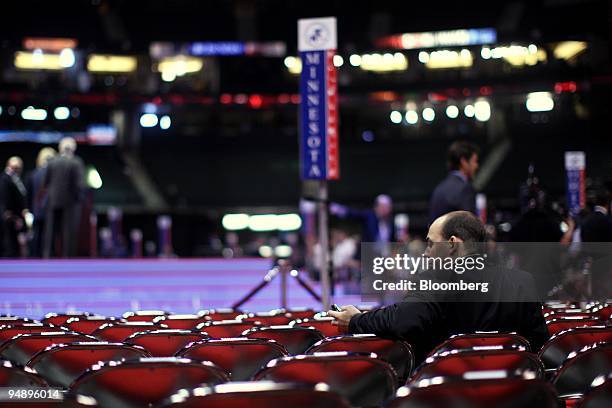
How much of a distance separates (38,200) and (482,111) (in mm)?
17304

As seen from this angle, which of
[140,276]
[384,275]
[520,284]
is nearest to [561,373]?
[520,284]

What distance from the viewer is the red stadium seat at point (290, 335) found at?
4496 mm

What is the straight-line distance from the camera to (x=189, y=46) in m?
25.5

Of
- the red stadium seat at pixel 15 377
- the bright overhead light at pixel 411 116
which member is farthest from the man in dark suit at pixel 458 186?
the bright overhead light at pixel 411 116

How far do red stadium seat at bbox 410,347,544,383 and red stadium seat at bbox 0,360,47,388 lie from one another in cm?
134

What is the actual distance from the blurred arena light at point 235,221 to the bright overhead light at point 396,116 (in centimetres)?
536

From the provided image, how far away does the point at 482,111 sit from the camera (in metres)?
26.9

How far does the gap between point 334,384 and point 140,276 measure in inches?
334

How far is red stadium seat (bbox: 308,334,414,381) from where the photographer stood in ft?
12.8

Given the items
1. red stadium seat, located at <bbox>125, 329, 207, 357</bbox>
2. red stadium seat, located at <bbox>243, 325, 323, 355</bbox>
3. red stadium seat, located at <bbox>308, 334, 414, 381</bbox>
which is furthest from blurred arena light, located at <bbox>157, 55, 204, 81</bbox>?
red stadium seat, located at <bbox>308, 334, 414, 381</bbox>

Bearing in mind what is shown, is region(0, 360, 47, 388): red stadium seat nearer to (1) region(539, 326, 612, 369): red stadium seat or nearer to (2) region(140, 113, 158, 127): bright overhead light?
(1) region(539, 326, 612, 369): red stadium seat

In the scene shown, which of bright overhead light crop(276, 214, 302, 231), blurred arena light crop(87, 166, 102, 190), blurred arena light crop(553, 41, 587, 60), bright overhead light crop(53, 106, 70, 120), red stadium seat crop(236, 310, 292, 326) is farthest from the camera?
bright overhead light crop(276, 214, 302, 231)

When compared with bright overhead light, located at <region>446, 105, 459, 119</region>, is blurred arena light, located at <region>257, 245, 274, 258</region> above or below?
below

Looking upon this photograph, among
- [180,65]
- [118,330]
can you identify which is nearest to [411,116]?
[180,65]
